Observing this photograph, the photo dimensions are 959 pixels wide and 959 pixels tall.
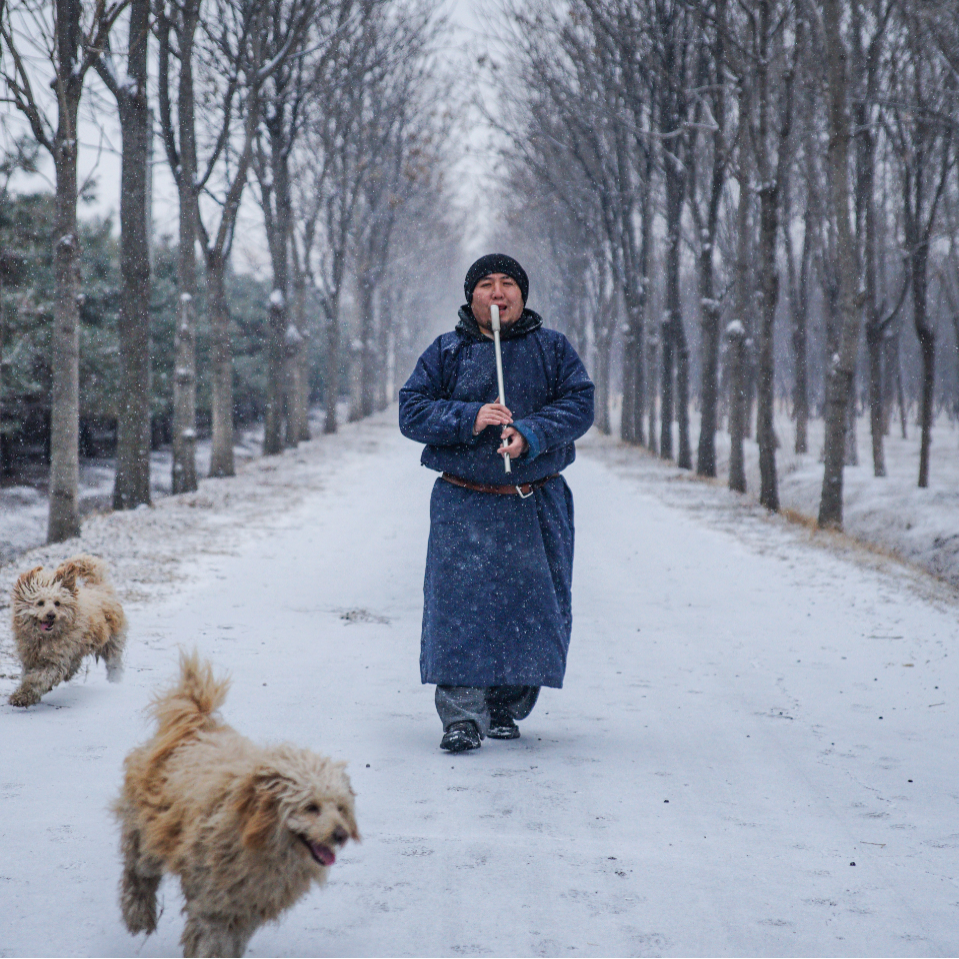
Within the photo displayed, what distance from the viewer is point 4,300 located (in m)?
18.3

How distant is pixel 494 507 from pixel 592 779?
124 centimetres

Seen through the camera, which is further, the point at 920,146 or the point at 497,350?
the point at 920,146

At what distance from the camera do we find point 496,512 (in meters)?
4.61

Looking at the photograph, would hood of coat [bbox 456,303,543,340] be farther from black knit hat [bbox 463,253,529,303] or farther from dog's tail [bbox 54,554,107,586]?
dog's tail [bbox 54,554,107,586]

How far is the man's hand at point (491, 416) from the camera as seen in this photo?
14.1 ft

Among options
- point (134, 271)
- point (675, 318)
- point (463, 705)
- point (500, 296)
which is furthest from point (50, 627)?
point (675, 318)

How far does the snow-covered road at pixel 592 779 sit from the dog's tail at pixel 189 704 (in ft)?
1.83

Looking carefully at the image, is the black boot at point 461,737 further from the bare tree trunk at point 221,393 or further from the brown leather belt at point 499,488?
the bare tree trunk at point 221,393

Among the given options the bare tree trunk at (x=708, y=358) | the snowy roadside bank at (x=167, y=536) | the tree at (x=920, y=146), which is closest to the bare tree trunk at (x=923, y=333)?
the tree at (x=920, y=146)

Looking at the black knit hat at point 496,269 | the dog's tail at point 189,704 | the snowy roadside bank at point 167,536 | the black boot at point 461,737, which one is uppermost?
the black knit hat at point 496,269

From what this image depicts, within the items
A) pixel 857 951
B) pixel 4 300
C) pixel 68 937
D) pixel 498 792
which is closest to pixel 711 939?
pixel 857 951

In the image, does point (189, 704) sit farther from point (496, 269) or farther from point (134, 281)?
point (134, 281)

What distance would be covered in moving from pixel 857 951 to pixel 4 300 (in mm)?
18721

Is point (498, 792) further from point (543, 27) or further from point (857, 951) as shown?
point (543, 27)
